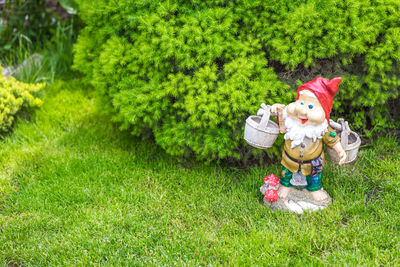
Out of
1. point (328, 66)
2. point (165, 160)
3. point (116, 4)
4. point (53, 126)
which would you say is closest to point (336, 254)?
point (328, 66)

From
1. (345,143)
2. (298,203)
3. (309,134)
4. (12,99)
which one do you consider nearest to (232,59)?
(309,134)

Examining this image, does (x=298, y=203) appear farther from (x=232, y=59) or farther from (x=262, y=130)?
(x=232, y=59)

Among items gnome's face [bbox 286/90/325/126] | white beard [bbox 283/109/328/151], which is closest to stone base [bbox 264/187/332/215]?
white beard [bbox 283/109/328/151]

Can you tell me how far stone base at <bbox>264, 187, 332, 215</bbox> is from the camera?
9.50ft

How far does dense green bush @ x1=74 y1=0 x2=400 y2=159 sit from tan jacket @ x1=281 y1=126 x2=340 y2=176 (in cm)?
46

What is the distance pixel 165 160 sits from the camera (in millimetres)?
3631

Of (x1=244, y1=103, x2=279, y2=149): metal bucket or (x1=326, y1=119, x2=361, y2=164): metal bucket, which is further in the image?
(x1=326, y1=119, x2=361, y2=164): metal bucket

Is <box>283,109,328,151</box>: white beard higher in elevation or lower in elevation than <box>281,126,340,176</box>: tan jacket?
higher

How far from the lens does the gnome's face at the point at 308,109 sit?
2.56 metres

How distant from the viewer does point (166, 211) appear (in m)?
3.03

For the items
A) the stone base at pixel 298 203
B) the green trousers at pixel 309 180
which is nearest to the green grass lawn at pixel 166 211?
the stone base at pixel 298 203

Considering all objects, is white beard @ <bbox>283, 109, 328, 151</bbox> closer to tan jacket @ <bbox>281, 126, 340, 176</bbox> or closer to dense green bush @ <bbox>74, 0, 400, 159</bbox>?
tan jacket @ <bbox>281, 126, 340, 176</bbox>

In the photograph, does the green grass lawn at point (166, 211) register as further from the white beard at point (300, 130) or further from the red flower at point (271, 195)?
the white beard at point (300, 130)

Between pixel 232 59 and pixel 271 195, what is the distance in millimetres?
1119
